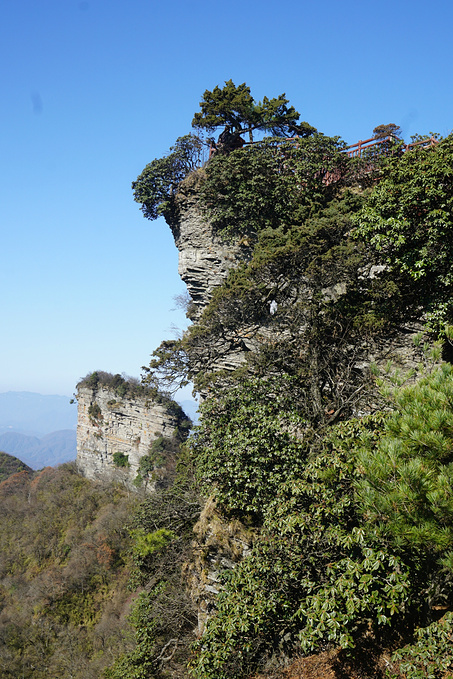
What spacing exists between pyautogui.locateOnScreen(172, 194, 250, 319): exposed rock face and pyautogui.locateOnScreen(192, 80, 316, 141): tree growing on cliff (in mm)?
4025

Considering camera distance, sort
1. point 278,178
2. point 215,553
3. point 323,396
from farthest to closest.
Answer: point 278,178, point 323,396, point 215,553

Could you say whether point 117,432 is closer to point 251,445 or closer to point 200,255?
point 200,255

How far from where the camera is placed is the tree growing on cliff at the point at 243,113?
19031 mm

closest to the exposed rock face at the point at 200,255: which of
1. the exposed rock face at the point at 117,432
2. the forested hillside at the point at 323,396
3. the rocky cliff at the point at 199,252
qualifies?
the rocky cliff at the point at 199,252

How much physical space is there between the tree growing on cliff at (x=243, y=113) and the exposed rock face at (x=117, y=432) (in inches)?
911

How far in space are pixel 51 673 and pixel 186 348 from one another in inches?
869

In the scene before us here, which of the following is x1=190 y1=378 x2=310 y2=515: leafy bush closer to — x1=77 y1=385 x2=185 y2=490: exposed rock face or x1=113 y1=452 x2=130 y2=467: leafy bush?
x1=77 y1=385 x2=185 y2=490: exposed rock face

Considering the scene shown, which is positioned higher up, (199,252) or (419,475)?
(199,252)

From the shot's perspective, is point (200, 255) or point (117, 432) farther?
point (117, 432)

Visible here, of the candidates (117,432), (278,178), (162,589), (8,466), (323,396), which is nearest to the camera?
(323,396)

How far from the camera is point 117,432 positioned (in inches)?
1592

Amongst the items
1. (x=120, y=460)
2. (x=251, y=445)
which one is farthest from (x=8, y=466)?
(x=251, y=445)

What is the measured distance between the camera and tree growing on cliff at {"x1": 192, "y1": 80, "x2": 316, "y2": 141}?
62.4 feet

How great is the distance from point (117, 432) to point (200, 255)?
27296mm
